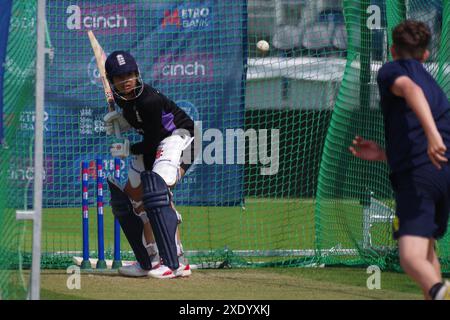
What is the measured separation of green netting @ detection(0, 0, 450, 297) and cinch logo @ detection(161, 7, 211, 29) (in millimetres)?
27

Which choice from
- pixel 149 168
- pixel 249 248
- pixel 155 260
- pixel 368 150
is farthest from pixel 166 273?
pixel 368 150

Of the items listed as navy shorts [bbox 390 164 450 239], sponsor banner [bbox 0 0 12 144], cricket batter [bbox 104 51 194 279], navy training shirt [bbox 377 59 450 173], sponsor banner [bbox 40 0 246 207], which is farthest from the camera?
sponsor banner [bbox 40 0 246 207]

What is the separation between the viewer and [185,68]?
11914 millimetres

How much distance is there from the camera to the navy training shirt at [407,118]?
611cm

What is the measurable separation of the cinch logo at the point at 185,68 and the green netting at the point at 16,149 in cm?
418

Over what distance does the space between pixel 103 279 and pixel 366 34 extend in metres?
3.59

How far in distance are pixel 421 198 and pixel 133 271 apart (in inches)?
144

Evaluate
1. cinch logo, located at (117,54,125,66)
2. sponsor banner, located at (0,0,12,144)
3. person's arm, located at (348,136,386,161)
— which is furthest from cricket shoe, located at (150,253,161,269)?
person's arm, located at (348,136,386,161)

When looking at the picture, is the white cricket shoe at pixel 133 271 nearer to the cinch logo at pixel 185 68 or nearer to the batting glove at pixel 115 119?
the batting glove at pixel 115 119

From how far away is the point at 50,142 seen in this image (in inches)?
454

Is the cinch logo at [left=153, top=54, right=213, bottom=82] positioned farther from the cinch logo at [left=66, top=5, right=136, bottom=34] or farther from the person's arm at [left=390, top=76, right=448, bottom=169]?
the person's arm at [left=390, top=76, right=448, bottom=169]

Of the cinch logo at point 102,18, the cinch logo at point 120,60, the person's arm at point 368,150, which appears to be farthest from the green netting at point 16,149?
the cinch logo at point 102,18

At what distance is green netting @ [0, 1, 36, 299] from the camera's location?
7.01 metres
